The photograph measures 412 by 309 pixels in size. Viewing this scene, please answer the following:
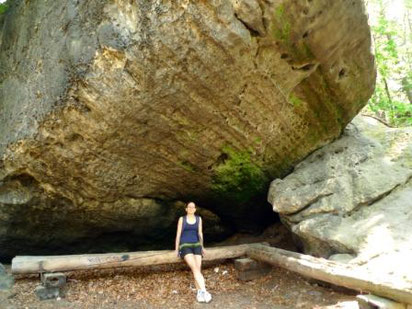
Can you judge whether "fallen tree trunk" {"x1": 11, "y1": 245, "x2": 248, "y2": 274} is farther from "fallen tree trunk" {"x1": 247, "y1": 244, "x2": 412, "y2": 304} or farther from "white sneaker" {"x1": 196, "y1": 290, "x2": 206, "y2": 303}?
"fallen tree trunk" {"x1": 247, "y1": 244, "x2": 412, "y2": 304}

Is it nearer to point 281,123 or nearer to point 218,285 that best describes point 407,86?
point 281,123

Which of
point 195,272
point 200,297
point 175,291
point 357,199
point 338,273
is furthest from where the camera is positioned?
point 357,199

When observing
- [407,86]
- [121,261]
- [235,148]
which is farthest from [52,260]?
[407,86]

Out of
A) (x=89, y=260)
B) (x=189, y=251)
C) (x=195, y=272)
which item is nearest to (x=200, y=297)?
(x=195, y=272)

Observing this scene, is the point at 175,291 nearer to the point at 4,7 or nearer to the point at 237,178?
the point at 237,178

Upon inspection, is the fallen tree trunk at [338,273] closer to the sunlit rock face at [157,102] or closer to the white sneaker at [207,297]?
the white sneaker at [207,297]

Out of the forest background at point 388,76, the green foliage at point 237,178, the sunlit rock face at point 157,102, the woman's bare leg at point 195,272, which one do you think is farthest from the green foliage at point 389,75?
the woman's bare leg at point 195,272

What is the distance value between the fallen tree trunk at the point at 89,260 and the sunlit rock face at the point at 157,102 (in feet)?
3.47

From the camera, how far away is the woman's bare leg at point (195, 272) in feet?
20.1

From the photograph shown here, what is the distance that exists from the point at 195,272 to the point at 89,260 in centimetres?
182

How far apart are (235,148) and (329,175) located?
6.30 feet

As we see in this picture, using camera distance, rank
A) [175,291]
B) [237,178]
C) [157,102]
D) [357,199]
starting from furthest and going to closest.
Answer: [237,178] → [357,199] → [175,291] → [157,102]

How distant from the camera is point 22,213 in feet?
22.5

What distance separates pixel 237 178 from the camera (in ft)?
25.1
